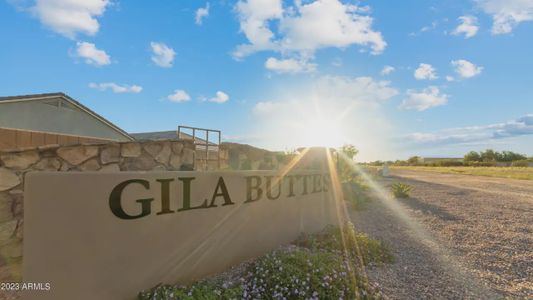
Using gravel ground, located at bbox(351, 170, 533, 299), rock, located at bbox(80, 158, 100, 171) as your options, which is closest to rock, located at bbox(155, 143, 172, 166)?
rock, located at bbox(80, 158, 100, 171)

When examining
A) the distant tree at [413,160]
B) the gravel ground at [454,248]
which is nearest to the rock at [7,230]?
the gravel ground at [454,248]

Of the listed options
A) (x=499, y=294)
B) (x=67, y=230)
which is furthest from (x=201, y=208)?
(x=499, y=294)

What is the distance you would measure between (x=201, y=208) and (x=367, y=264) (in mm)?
2966

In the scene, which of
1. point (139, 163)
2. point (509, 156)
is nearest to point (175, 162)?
point (139, 163)

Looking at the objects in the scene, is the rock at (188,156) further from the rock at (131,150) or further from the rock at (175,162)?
the rock at (131,150)

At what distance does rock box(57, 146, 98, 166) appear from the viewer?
4.92 m

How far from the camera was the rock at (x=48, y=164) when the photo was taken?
4799 mm

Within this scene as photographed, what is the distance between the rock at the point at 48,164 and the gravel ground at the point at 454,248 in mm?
5230

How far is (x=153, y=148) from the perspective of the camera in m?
5.55

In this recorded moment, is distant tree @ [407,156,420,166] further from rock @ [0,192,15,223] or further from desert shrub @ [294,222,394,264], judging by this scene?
rock @ [0,192,15,223]

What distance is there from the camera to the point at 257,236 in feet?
16.7

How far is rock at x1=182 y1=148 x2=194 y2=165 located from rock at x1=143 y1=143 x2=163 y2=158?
1.64 feet

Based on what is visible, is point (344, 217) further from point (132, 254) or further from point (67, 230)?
point (67, 230)

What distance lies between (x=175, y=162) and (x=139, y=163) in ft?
2.11
